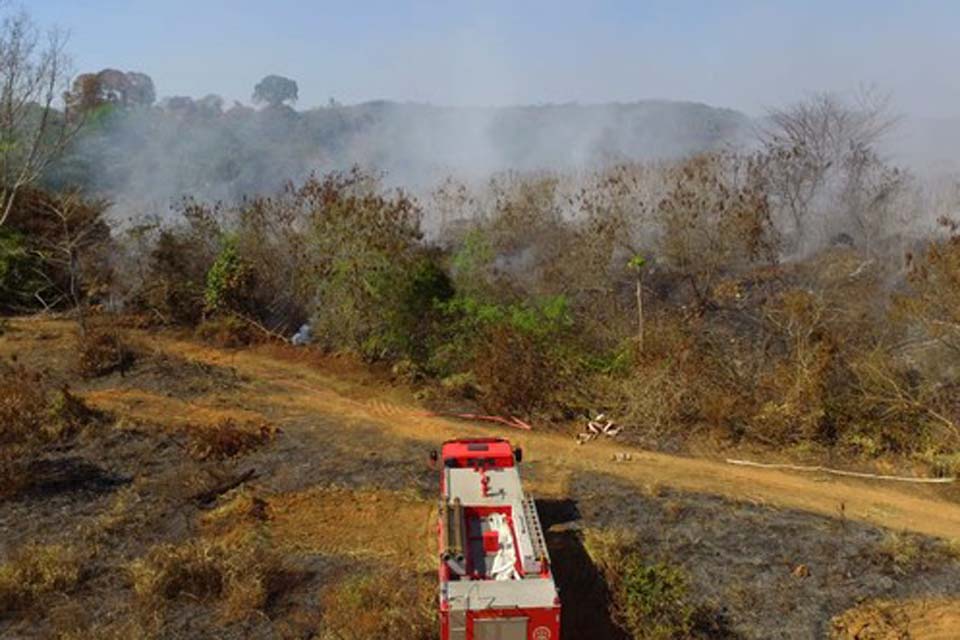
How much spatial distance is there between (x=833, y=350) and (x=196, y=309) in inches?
493

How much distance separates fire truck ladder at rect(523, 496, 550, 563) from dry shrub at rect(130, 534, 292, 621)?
2.44 m

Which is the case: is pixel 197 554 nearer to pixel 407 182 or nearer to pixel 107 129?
pixel 407 182

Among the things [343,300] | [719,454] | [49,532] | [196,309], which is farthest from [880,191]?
[49,532]

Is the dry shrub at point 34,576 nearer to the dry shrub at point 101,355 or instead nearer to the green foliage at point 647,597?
the green foliage at point 647,597

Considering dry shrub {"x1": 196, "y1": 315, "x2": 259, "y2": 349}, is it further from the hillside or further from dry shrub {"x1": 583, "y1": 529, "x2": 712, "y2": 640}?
the hillside

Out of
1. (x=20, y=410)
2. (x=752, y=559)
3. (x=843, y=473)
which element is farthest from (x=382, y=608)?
(x=20, y=410)

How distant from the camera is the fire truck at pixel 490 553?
21.8 feet

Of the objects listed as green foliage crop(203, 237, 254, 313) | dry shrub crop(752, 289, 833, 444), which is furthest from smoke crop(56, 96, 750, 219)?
dry shrub crop(752, 289, 833, 444)

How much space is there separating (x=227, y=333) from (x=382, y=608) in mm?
10192

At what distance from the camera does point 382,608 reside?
7.64 m

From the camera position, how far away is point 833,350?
1230 cm

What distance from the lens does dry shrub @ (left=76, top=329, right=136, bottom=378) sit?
1451cm

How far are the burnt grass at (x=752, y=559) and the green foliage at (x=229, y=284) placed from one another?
31.4 ft

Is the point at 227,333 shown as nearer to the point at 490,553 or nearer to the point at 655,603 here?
the point at 490,553
